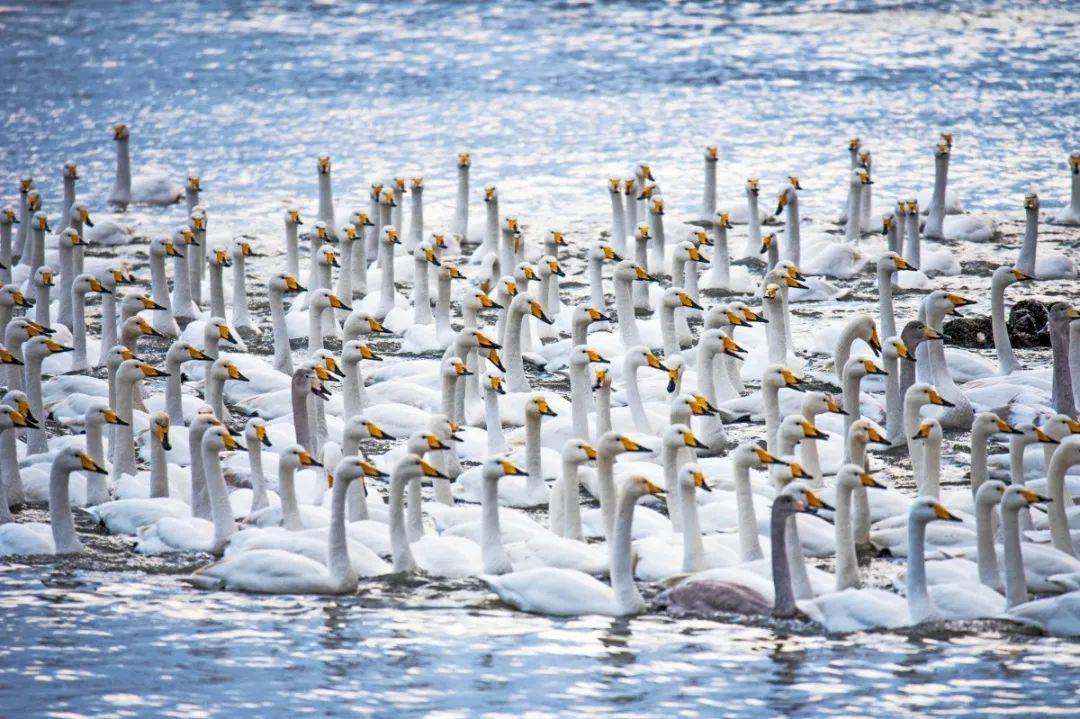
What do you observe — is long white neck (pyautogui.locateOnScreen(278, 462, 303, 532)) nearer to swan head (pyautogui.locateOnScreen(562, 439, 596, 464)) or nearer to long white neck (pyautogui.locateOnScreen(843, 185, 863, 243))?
swan head (pyautogui.locateOnScreen(562, 439, 596, 464))

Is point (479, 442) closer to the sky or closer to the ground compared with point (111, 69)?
closer to the ground

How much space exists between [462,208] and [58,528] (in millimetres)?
11418

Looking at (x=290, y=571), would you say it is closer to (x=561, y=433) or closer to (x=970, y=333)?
(x=561, y=433)

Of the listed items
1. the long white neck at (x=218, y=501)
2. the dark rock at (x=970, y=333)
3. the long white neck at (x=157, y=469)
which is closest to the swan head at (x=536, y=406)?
the long white neck at (x=218, y=501)

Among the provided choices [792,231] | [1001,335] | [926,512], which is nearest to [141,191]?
[792,231]

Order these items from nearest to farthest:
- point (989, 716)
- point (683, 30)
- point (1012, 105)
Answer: point (989, 716), point (1012, 105), point (683, 30)

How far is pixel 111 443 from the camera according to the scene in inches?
613

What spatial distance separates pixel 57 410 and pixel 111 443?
1364 millimetres

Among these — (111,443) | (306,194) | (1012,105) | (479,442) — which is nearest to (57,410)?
(111,443)

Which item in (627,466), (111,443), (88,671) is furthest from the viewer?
(111,443)

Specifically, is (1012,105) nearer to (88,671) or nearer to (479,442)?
(479,442)

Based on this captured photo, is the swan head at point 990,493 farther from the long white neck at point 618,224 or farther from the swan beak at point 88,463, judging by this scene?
the long white neck at point 618,224

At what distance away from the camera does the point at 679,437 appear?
539 inches

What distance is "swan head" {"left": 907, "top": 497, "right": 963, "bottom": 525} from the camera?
39.9 feet
